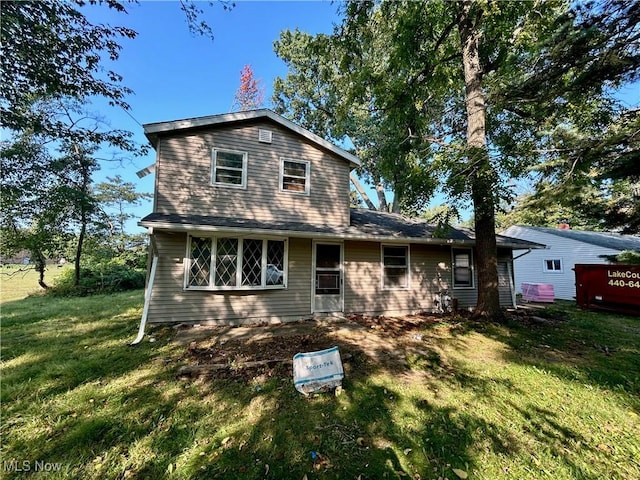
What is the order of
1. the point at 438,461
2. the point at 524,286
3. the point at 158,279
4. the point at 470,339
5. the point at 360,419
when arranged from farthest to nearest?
the point at 524,286, the point at 158,279, the point at 470,339, the point at 360,419, the point at 438,461

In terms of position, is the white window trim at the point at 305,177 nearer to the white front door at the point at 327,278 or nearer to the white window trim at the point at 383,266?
the white front door at the point at 327,278

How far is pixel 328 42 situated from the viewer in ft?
28.3

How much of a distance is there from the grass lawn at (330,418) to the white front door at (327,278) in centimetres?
326

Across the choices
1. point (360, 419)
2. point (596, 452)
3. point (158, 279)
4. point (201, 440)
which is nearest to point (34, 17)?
point (158, 279)

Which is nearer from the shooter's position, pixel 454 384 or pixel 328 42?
pixel 454 384

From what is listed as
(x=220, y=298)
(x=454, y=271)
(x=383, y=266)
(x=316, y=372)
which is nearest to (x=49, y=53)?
(x=220, y=298)

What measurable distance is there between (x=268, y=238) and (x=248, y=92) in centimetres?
1916

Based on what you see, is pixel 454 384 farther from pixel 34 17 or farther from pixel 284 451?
pixel 34 17

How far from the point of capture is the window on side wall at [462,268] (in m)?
9.50

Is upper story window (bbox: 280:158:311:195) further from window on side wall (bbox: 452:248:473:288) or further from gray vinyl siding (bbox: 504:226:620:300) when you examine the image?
gray vinyl siding (bbox: 504:226:620:300)

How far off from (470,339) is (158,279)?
726cm

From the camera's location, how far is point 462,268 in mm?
9609

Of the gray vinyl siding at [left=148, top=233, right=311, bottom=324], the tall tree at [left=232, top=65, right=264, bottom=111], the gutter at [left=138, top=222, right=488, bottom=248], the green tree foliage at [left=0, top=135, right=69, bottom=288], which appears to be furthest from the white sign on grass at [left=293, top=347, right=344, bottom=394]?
the tall tree at [left=232, top=65, right=264, bottom=111]

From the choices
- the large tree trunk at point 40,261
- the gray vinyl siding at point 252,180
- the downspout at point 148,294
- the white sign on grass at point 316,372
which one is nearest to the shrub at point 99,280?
the large tree trunk at point 40,261
